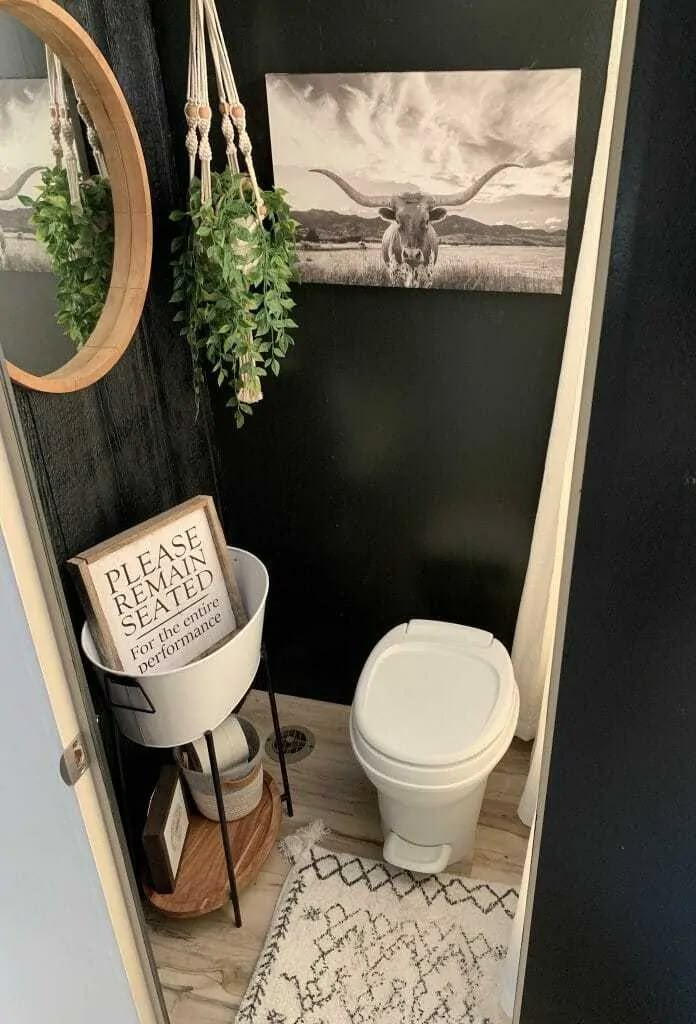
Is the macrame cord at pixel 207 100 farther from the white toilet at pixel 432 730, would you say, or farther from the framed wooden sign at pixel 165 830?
the framed wooden sign at pixel 165 830

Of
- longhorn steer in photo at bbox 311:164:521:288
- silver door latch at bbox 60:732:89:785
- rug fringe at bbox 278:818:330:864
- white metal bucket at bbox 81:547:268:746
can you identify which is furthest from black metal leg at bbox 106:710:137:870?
longhorn steer in photo at bbox 311:164:521:288

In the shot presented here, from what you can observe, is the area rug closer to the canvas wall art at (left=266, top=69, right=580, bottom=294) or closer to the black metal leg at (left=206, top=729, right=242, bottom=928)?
the black metal leg at (left=206, top=729, right=242, bottom=928)

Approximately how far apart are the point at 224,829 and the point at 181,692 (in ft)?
1.31

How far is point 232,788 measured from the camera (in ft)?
6.06

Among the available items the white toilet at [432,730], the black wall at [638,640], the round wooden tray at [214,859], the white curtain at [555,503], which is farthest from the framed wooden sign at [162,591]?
the black wall at [638,640]

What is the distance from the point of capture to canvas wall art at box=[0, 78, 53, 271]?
4.25 feet

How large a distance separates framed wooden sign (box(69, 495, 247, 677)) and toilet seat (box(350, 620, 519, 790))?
38cm

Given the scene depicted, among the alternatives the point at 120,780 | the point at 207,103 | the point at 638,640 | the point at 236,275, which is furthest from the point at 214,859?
the point at 207,103

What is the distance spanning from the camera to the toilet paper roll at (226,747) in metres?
1.84

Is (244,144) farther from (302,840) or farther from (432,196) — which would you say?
(302,840)

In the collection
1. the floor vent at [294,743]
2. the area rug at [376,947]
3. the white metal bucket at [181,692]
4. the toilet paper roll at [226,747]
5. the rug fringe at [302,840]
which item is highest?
the white metal bucket at [181,692]

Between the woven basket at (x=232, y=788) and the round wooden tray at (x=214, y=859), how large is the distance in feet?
0.10

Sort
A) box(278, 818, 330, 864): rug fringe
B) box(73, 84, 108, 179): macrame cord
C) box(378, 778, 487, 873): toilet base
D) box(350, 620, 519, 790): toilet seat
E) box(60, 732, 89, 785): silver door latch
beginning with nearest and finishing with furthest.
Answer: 1. box(60, 732, 89, 785): silver door latch
2. box(73, 84, 108, 179): macrame cord
3. box(350, 620, 519, 790): toilet seat
4. box(378, 778, 487, 873): toilet base
5. box(278, 818, 330, 864): rug fringe

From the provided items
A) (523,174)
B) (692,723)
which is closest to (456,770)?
(692,723)
